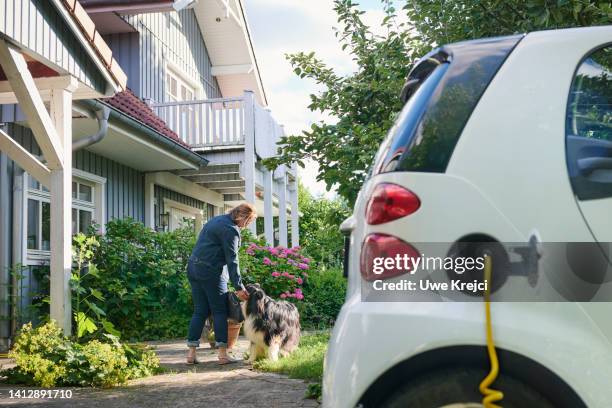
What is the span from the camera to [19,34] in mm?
6430

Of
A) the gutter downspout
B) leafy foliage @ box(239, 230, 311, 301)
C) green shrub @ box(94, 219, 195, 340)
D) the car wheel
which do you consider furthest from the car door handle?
leafy foliage @ box(239, 230, 311, 301)

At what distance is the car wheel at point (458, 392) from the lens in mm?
2072

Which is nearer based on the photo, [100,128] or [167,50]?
[100,128]

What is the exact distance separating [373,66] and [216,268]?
265 centimetres

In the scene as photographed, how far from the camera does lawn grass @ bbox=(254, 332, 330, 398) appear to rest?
6.53 metres

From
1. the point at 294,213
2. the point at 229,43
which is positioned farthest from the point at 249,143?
the point at 229,43

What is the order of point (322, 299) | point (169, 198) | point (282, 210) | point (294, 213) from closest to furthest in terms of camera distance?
point (322, 299) → point (169, 198) → point (282, 210) → point (294, 213)

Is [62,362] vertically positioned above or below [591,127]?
below

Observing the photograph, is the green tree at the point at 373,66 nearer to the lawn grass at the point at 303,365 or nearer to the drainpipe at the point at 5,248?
the lawn grass at the point at 303,365

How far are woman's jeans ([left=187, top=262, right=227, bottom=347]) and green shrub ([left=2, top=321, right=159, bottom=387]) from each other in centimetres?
97

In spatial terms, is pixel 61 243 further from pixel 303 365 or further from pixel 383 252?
pixel 383 252

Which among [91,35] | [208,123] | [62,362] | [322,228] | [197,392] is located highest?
[208,123]

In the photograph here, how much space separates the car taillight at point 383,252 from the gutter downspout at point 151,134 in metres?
7.73

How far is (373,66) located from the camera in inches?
252
